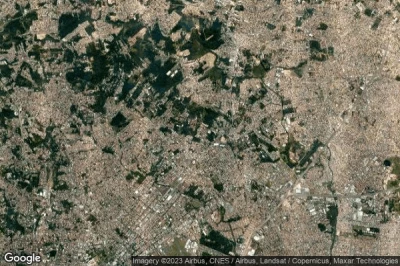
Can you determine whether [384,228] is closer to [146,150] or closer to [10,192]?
[146,150]

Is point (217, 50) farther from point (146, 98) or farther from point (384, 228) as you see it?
point (384, 228)

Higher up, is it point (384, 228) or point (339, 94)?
point (339, 94)

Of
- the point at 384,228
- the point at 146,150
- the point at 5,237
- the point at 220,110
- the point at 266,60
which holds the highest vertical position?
the point at 266,60

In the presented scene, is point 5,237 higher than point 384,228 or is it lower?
lower

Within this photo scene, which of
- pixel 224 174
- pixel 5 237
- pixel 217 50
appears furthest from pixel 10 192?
pixel 217 50

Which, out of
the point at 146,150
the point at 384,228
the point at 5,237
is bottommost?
the point at 5,237

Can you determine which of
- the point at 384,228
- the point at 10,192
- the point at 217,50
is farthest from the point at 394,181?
the point at 10,192
